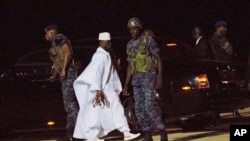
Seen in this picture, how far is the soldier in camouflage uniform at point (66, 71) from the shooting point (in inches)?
414

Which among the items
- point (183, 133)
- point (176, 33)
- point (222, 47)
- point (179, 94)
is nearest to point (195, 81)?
point (179, 94)

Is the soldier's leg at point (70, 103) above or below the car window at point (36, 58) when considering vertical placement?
below

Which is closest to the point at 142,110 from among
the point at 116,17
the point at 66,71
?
the point at 66,71

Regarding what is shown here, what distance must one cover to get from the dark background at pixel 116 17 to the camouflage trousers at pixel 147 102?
27.6ft

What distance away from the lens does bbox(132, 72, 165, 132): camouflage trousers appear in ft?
32.6

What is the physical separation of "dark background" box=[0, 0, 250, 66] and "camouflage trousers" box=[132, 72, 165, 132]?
8.43 meters

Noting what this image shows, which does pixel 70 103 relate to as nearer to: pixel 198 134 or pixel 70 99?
pixel 70 99

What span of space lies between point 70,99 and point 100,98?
2.30 ft

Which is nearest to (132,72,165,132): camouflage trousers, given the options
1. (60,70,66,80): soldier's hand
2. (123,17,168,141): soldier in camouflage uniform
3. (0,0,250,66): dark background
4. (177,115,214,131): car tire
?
(123,17,168,141): soldier in camouflage uniform

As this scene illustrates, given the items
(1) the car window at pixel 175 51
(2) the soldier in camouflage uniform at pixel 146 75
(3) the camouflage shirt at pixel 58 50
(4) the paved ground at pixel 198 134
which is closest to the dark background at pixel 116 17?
(4) the paved ground at pixel 198 134

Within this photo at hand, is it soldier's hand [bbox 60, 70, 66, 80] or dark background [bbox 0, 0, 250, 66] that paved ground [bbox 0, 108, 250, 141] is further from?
dark background [bbox 0, 0, 250, 66]

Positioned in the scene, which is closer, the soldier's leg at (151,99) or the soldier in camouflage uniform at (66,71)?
the soldier's leg at (151,99)

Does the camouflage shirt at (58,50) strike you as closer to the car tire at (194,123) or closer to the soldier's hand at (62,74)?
the soldier's hand at (62,74)

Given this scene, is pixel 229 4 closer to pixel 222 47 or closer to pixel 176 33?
pixel 176 33
